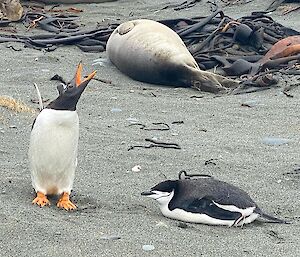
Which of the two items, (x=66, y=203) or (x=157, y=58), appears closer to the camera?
(x=66, y=203)

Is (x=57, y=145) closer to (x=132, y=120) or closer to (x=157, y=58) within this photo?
(x=132, y=120)

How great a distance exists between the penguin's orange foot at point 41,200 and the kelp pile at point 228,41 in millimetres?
3490

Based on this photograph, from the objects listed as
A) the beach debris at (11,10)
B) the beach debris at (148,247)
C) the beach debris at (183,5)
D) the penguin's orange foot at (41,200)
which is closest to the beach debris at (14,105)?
the penguin's orange foot at (41,200)

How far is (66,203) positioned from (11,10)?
6.77m

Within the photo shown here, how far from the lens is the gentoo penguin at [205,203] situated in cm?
357

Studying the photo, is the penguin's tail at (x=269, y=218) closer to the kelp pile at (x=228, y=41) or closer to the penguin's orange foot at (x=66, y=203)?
the penguin's orange foot at (x=66, y=203)

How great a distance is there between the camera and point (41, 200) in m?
3.72

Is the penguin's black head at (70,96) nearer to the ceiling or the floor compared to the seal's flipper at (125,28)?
nearer to the ceiling

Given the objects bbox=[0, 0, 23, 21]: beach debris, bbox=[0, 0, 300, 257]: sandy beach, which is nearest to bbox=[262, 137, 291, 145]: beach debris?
bbox=[0, 0, 300, 257]: sandy beach

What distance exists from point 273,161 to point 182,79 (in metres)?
2.61

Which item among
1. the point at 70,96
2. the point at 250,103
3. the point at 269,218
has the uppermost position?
the point at 70,96

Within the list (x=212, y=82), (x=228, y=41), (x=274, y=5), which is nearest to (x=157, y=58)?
(x=212, y=82)

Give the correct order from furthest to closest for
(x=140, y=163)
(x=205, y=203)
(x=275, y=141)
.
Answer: (x=275, y=141) → (x=140, y=163) → (x=205, y=203)

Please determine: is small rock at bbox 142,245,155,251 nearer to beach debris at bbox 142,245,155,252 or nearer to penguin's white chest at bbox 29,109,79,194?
beach debris at bbox 142,245,155,252
